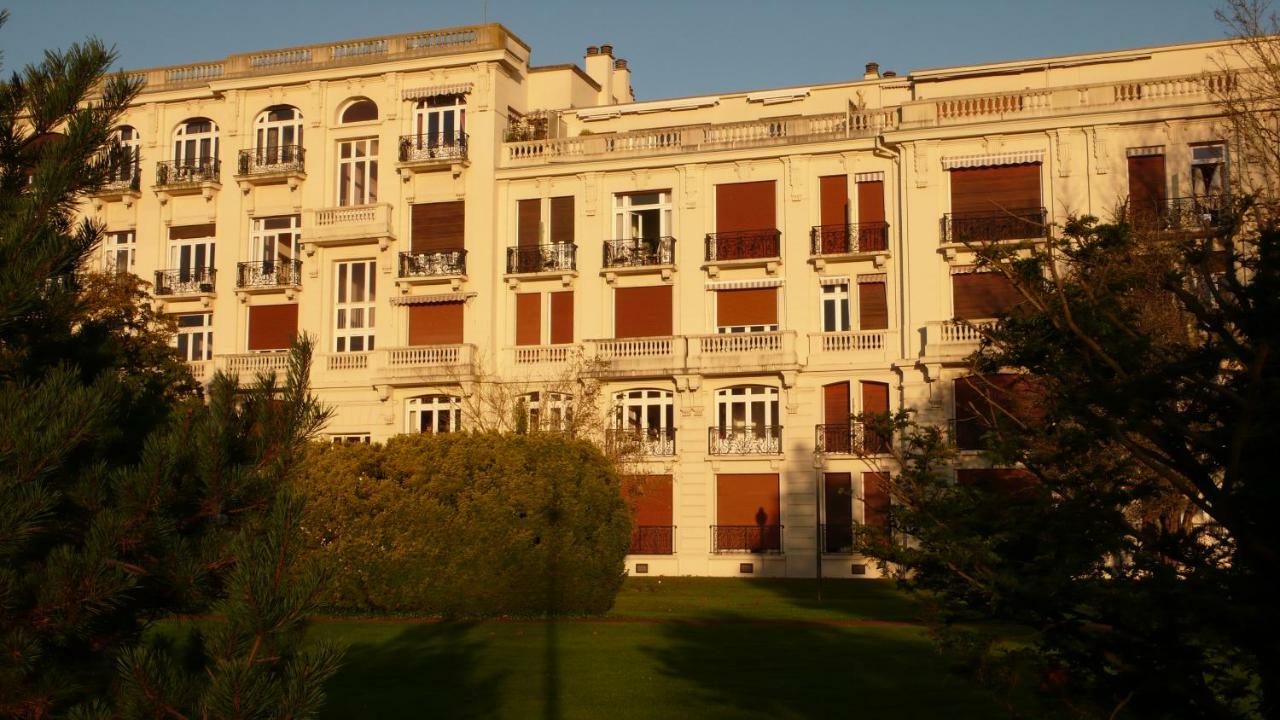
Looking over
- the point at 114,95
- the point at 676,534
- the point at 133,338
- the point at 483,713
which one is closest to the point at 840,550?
the point at 676,534

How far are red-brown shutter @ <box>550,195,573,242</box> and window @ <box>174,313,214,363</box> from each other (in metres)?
13.1

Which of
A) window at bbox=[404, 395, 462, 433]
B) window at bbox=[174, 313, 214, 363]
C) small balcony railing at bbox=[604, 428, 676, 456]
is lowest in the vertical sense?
small balcony railing at bbox=[604, 428, 676, 456]

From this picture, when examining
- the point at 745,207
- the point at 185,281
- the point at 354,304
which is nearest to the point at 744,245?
the point at 745,207

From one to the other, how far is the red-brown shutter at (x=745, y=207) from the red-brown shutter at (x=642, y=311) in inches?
120

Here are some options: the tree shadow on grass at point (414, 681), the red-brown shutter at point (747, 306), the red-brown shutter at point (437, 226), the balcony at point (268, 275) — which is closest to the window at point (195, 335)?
the balcony at point (268, 275)

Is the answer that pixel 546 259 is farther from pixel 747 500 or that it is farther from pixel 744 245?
pixel 747 500

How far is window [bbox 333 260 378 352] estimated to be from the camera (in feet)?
157

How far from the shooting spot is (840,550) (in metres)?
42.6

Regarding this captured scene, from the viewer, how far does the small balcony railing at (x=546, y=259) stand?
46.2 metres

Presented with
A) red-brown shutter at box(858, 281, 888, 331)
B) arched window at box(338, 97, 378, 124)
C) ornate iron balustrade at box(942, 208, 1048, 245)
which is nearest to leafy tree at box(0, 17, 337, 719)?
ornate iron balustrade at box(942, 208, 1048, 245)

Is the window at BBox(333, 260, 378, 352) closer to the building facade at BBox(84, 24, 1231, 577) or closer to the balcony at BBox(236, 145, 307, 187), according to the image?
the building facade at BBox(84, 24, 1231, 577)

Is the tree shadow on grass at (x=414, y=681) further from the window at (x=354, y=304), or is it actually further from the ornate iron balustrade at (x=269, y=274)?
the ornate iron balustrade at (x=269, y=274)

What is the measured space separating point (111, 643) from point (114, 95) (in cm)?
331

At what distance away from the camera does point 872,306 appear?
4347 cm
